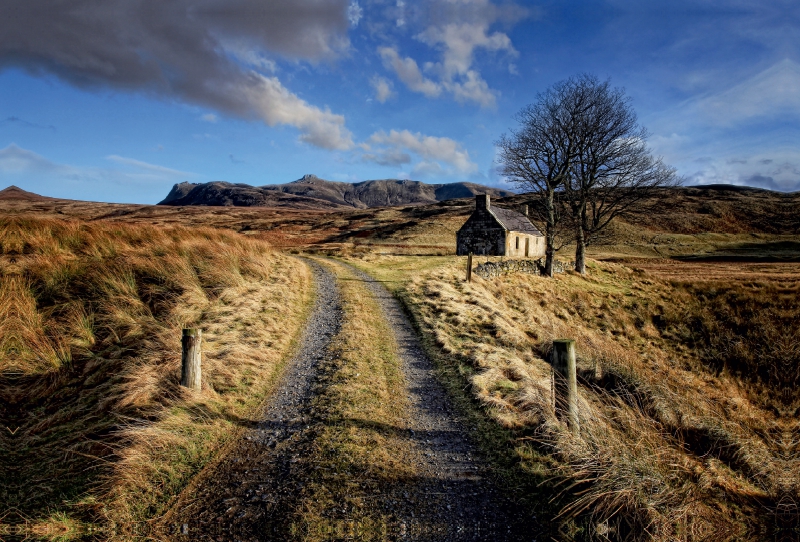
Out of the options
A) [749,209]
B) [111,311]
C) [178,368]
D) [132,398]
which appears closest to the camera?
[132,398]

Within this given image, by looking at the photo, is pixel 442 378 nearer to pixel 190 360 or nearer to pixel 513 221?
pixel 190 360

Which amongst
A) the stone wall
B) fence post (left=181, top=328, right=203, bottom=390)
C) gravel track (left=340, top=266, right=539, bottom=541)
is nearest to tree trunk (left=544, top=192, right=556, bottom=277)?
the stone wall

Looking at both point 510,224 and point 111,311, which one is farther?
point 510,224

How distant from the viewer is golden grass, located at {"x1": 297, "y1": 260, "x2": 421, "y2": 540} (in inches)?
178

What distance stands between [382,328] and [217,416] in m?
6.10

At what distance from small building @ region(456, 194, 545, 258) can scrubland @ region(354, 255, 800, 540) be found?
52.9 ft

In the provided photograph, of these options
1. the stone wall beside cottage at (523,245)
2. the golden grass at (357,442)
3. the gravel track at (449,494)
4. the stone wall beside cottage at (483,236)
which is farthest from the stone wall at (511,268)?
the gravel track at (449,494)

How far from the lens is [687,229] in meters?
69.6

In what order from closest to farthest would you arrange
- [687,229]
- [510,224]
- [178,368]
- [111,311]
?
[178,368], [111,311], [510,224], [687,229]

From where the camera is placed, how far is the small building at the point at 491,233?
4225 centimetres

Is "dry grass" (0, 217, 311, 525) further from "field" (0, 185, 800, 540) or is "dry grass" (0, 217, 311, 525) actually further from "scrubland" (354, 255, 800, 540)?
"scrubland" (354, 255, 800, 540)

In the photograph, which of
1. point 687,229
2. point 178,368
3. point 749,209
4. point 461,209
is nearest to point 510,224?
point 178,368

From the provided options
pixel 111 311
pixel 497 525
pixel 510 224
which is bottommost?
pixel 497 525

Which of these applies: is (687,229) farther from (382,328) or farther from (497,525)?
(497,525)
